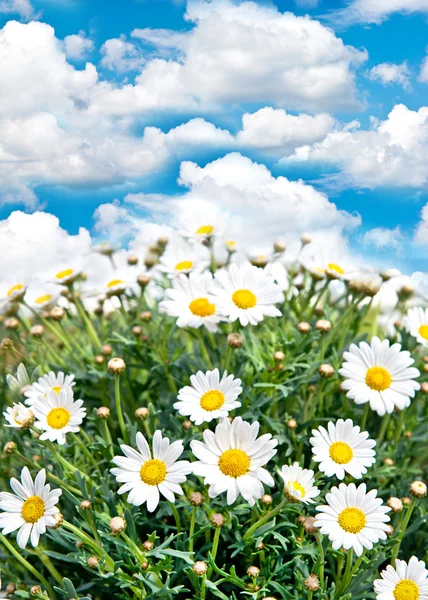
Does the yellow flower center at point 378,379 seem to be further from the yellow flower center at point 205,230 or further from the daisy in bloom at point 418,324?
the yellow flower center at point 205,230

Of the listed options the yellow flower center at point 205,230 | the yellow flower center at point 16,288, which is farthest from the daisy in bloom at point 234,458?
the yellow flower center at point 205,230

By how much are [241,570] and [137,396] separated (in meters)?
0.89

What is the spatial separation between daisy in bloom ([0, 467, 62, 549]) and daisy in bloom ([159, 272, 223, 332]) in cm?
74

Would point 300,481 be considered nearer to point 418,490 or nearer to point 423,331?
point 418,490

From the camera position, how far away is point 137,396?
119 inches

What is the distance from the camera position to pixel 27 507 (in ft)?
6.73

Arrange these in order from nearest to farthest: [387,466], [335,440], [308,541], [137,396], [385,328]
→ [335,440] < [308,541] < [387,466] < [137,396] < [385,328]

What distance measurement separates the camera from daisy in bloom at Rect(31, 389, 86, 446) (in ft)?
6.97

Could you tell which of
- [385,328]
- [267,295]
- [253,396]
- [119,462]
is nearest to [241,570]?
[253,396]

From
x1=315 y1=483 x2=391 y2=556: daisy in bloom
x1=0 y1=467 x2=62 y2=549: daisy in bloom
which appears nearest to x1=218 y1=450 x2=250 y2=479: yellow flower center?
x1=315 y1=483 x2=391 y2=556: daisy in bloom

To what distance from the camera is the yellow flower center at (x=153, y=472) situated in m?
1.94

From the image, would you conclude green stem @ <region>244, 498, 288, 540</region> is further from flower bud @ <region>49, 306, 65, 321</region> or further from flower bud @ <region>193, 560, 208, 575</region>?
flower bud @ <region>49, 306, 65, 321</region>

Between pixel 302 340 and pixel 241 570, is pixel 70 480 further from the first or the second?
pixel 302 340

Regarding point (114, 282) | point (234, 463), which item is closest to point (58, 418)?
point (234, 463)
